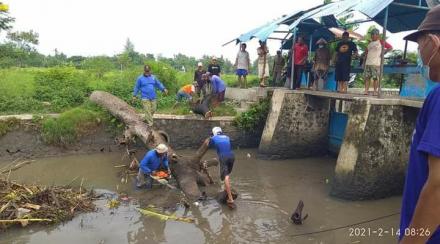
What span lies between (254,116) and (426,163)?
1142cm

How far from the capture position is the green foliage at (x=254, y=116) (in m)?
13.0

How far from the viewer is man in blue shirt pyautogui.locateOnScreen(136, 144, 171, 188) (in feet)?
27.4

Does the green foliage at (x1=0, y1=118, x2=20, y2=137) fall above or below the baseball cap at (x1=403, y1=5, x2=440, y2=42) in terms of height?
below

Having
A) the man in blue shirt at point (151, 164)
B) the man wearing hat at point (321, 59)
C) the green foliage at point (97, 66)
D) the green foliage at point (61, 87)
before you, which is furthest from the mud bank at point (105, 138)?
the green foliage at point (97, 66)

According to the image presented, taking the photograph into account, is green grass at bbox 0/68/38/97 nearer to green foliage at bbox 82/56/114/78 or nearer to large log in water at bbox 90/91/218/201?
large log in water at bbox 90/91/218/201

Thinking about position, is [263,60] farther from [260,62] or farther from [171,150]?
[171,150]

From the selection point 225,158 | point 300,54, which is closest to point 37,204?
point 225,158

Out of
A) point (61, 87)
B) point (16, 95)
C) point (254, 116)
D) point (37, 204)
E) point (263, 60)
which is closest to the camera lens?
point (37, 204)

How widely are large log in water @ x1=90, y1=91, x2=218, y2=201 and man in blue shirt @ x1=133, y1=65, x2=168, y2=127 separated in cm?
34

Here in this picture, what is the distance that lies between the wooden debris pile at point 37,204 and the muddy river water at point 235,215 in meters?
0.17

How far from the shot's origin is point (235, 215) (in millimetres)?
7516

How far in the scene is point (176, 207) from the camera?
7.79 metres

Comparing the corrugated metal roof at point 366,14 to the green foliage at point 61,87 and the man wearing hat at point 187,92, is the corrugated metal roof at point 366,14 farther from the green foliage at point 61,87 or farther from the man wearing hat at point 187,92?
the green foliage at point 61,87

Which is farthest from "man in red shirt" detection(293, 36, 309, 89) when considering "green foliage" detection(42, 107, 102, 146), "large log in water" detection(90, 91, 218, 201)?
"green foliage" detection(42, 107, 102, 146)
